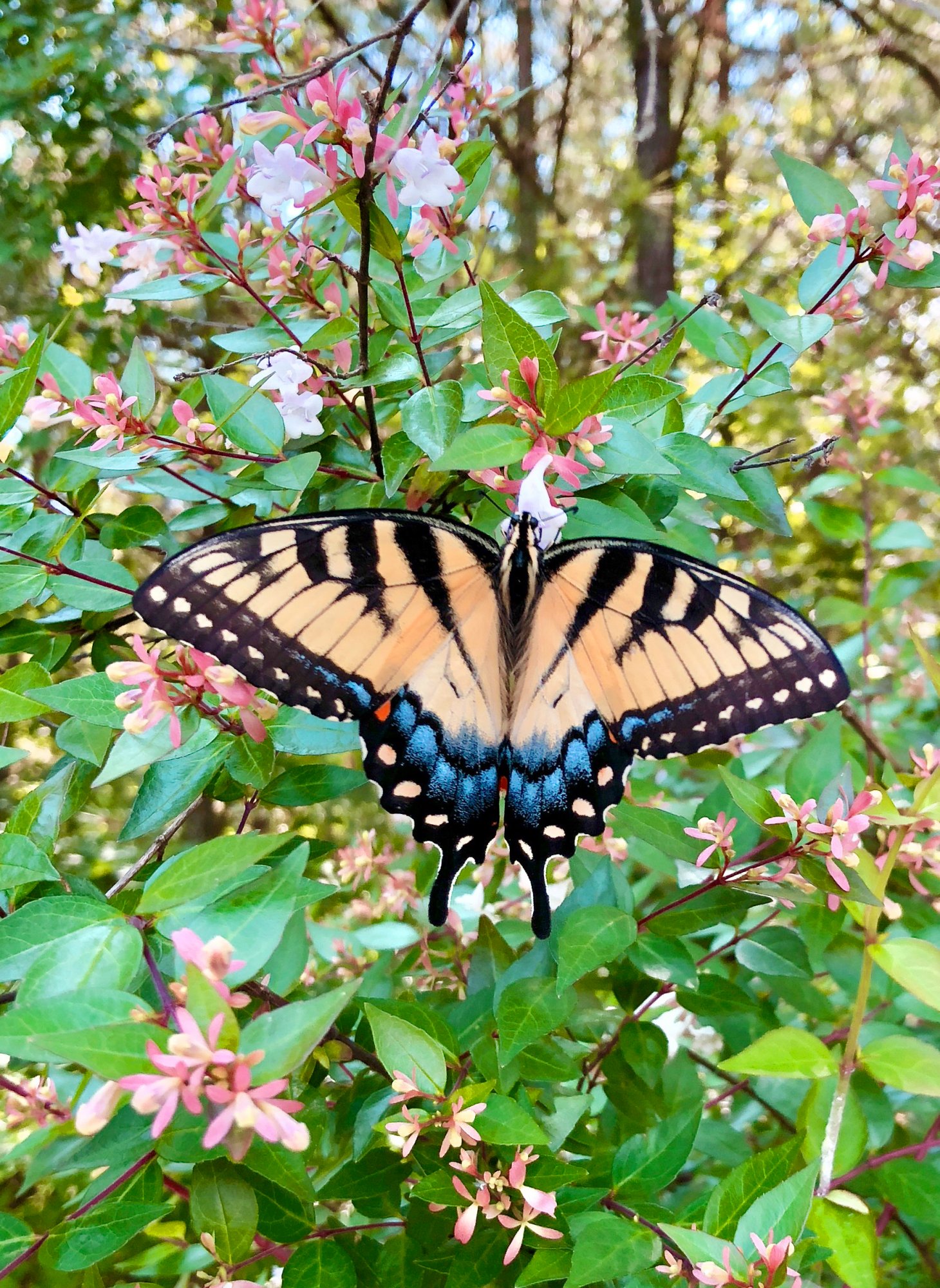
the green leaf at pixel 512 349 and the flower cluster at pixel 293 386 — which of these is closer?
the green leaf at pixel 512 349

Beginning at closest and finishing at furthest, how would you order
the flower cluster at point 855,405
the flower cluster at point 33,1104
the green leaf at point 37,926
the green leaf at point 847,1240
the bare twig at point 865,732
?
the green leaf at point 37,926, the green leaf at point 847,1240, the flower cluster at point 33,1104, the bare twig at point 865,732, the flower cluster at point 855,405

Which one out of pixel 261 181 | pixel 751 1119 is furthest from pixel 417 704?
pixel 751 1119

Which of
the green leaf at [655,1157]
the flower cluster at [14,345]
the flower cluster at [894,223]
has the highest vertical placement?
the flower cluster at [14,345]

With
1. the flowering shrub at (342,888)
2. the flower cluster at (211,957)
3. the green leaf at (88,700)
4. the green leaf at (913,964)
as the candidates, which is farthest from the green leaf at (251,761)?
the green leaf at (913,964)

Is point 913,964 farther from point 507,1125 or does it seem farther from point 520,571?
point 520,571

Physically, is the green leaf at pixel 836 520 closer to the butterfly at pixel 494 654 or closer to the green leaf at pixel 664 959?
the butterfly at pixel 494 654

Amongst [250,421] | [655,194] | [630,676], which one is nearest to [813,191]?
[630,676]
